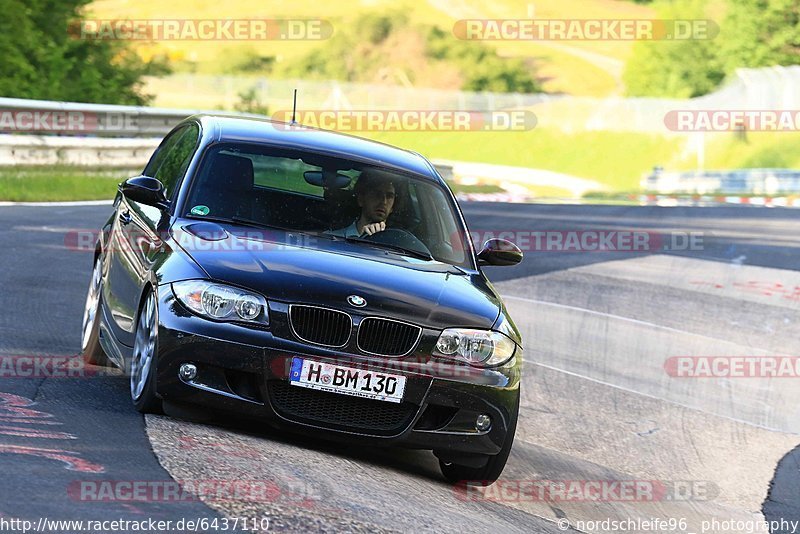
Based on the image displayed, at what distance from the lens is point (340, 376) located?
21.6ft

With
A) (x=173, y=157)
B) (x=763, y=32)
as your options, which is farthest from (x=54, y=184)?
(x=763, y=32)

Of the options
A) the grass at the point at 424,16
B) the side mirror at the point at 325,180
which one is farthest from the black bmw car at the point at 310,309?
the grass at the point at 424,16

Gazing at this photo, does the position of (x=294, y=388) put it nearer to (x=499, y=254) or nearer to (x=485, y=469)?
(x=485, y=469)

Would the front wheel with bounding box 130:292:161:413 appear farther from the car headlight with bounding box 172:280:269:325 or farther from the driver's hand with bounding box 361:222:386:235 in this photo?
the driver's hand with bounding box 361:222:386:235

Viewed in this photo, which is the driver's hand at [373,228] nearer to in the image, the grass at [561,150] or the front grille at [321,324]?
the front grille at [321,324]

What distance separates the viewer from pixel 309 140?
8320mm

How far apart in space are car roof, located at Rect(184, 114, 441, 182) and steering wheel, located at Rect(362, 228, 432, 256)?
1.61 feet

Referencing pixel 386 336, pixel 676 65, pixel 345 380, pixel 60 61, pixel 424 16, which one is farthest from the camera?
pixel 424 16

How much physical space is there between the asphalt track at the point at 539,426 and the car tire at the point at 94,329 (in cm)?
26

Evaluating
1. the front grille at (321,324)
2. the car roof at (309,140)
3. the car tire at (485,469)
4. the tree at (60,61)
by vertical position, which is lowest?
the car tire at (485,469)

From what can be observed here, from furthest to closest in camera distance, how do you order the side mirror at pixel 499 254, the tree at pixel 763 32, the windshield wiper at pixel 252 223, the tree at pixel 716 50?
1. the tree at pixel 716 50
2. the tree at pixel 763 32
3. the side mirror at pixel 499 254
4. the windshield wiper at pixel 252 223

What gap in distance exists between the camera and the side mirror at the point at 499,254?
831cm

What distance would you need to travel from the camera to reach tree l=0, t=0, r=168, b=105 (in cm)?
2719

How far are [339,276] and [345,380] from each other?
56 centimetres
